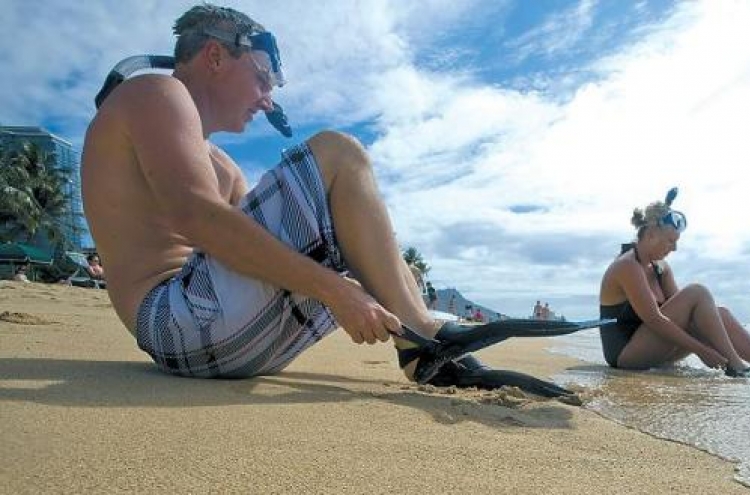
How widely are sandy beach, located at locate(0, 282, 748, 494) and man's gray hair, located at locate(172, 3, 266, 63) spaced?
122 centimetres

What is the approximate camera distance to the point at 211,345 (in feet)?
6.77

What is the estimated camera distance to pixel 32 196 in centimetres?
3616

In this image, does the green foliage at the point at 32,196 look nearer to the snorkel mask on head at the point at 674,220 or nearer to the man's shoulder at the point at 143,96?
the snorkel mask on head at the point at 674,220

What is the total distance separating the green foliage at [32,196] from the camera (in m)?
34.0

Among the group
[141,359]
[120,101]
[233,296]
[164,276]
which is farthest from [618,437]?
[141,359]

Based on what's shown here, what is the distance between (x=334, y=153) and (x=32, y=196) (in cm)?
3926

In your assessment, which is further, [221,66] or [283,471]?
[221,66]

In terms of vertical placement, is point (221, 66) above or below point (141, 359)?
above

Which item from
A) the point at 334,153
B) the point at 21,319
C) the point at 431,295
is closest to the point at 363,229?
the point at 334,153

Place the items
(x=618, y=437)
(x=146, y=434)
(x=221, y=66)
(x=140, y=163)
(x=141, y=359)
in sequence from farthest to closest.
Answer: (x=141, y=359)
(x=221, y=66)
(x=140, y=163)
(x=618, y=437)
(x=146, y=434)

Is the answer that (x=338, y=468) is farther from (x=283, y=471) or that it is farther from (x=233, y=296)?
(x=233, y=296)

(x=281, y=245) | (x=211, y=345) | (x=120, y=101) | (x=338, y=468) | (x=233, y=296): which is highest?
(x=120, y=101)

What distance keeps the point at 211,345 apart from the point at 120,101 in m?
0.81

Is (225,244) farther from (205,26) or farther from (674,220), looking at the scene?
(674,220)
